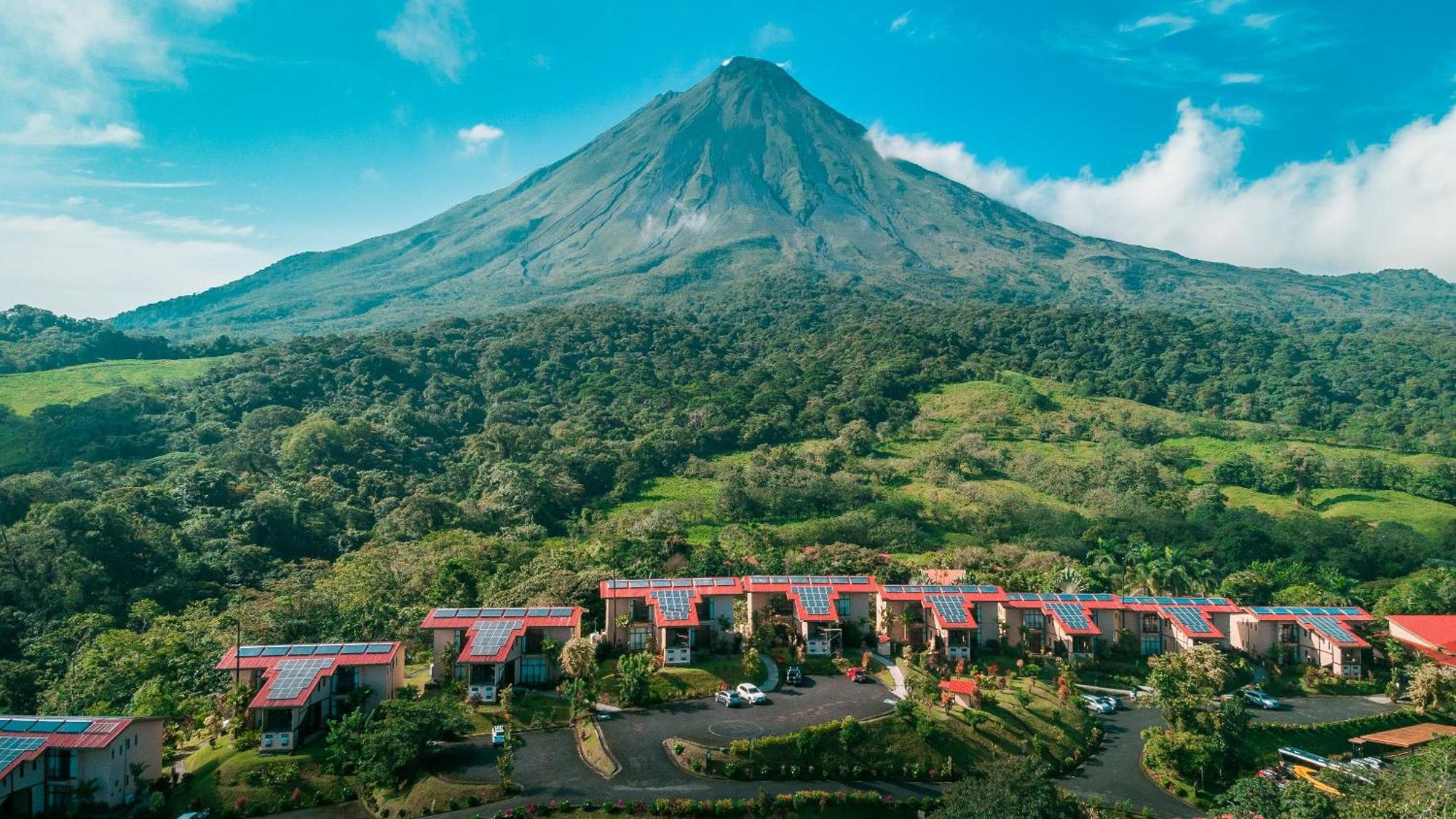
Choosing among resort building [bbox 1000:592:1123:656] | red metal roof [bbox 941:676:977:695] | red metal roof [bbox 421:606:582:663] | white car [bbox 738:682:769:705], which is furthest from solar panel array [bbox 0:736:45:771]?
resort building [bbox 1000:592:1123:656]

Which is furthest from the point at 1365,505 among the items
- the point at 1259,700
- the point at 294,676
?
the point at 294,676

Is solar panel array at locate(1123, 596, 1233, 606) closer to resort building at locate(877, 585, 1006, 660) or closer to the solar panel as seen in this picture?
the solar panel

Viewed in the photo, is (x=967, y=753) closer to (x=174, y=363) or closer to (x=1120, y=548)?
(x=1120, y=548)

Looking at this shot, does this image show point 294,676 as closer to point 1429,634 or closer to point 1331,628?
point 1331,628

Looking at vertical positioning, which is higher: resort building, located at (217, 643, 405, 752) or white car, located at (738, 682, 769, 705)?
resort building, located at (217, 643, 405, 752)

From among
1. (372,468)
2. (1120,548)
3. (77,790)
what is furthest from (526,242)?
(77,790)

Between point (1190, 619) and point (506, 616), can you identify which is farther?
point (1190, 619)

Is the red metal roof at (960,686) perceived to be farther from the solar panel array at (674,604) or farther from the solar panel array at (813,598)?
the solar panel array at (674,604)
